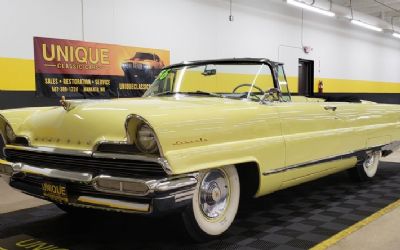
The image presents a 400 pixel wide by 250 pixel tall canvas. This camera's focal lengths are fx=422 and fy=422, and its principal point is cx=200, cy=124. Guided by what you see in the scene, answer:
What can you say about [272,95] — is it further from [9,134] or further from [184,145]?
[9,134]

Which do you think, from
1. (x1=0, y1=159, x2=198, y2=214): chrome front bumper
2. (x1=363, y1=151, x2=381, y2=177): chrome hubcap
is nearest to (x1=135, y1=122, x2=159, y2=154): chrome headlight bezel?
(x1=0, y1=159, x2=198, y2=214): chrome front bumper

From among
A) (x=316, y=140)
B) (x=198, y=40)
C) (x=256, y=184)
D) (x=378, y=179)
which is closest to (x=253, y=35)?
(x=198, y=40)

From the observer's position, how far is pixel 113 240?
3334 millimetres

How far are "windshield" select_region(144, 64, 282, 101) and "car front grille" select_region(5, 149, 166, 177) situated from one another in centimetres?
148

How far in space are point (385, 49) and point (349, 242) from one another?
17.5 meters

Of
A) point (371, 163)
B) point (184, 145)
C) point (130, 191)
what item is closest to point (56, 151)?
point (130, 191)

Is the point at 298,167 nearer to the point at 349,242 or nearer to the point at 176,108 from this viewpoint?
the point at 349,242

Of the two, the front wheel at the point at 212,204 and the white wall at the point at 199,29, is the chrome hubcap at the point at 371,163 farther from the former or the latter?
the white wall at the point at 199,29

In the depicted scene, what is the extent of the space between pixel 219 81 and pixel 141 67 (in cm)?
480

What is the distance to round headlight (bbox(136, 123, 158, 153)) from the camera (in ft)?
8.81

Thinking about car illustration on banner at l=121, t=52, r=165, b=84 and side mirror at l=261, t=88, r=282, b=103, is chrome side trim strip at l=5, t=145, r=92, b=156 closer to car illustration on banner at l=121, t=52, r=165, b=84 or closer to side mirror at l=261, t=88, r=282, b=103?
side mirror at l=261, t=88, r=282, b=103

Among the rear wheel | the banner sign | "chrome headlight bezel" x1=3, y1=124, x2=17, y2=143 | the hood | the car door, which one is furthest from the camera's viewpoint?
the banner sign

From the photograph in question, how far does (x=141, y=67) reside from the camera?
889cm

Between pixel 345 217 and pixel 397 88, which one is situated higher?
pixel 397 88
